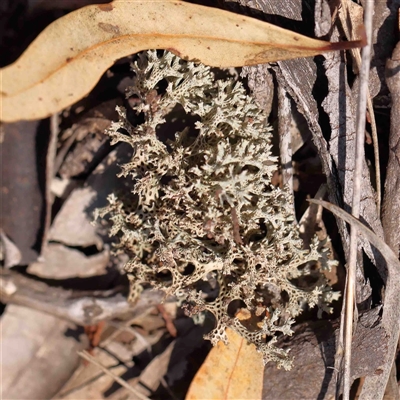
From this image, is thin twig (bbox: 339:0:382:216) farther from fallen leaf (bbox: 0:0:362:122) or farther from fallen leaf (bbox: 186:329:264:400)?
fallen leaf (bbox: 186:329:264:400)

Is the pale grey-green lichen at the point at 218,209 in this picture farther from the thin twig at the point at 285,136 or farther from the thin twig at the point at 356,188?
the thin twig at the point at 356,188

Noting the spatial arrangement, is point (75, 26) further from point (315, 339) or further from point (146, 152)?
point (315, 339)

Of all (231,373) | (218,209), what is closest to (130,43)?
(218,209)

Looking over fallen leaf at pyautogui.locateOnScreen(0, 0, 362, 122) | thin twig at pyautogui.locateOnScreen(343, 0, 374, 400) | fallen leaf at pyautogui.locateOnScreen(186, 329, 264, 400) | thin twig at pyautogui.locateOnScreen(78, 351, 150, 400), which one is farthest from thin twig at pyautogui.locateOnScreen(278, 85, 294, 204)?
thin twig at pyautogui.locateOnScreen(78, 351, 150, 400)

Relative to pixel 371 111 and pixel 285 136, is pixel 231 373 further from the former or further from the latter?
pixel 371 111

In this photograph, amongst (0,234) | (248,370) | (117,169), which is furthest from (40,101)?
(248,370)

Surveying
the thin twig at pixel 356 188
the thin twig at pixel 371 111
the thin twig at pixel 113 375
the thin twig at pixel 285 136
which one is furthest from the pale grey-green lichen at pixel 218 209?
the thin twig at pixel 113 375
